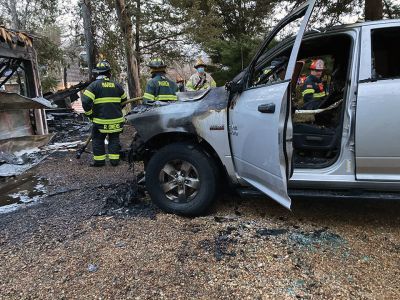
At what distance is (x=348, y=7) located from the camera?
32.5 ft

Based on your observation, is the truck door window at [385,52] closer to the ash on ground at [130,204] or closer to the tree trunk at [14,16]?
the ash on ground at [130,204]

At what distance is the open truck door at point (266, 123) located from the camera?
289 centimetres

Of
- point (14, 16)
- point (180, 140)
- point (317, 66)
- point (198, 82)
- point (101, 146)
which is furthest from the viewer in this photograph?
point (14, 16)

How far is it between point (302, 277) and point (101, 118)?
15.5 ft

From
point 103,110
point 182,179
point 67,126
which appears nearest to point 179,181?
point 182,179

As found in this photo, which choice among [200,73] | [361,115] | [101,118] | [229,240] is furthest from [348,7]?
[229,240]

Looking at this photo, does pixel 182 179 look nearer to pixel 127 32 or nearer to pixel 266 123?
pixel 266 123

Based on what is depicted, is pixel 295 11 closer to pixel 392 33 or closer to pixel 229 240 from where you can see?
pixel 392 33

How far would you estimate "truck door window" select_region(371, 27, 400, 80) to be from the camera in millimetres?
3191

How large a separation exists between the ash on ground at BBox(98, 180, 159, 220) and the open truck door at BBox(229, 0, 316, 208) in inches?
46.7

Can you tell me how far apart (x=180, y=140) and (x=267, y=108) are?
1.18 metres

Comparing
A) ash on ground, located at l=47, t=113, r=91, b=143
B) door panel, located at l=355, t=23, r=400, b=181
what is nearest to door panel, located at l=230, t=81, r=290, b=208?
door panel, located at l=355, t=23, r=400, b=181

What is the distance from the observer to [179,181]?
3.80 metres

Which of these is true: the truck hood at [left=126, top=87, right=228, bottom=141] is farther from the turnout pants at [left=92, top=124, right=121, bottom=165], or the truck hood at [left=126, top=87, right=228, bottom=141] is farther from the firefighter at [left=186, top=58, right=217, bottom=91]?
the firefighter at [left=186, top=58, right=217, bottom=91]
